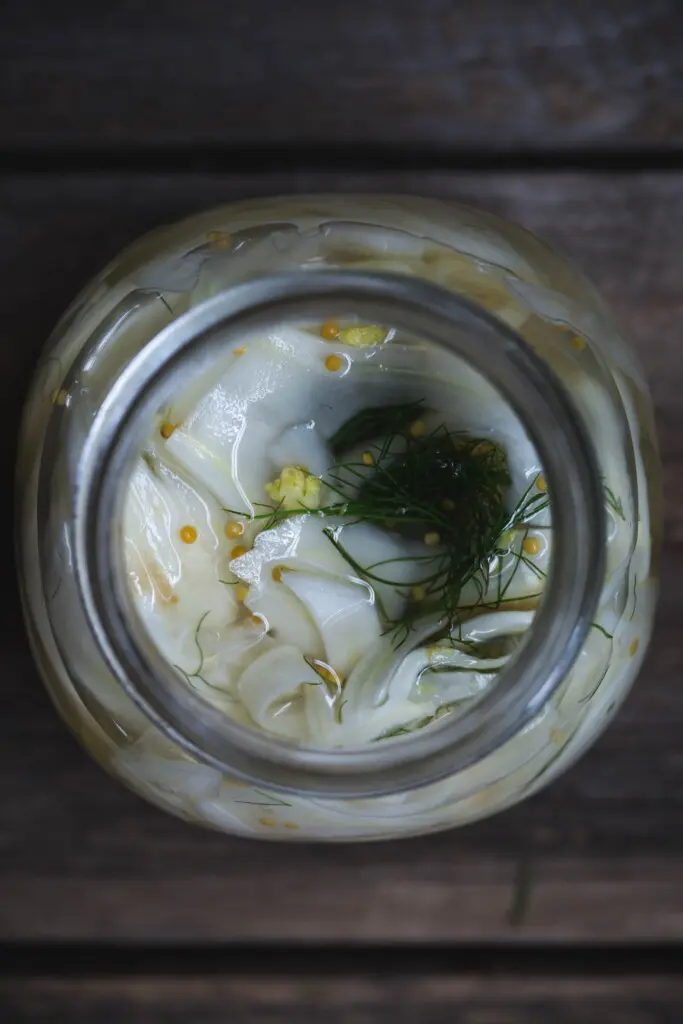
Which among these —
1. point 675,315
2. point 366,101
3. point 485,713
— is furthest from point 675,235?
point 485,713

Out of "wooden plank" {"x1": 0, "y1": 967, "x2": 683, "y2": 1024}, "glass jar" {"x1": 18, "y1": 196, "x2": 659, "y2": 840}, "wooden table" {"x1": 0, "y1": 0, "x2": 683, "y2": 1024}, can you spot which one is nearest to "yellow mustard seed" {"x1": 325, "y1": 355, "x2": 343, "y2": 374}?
"glass jar" {"x1": 18, "y1": 196, "x2": 659, "y2": 840}

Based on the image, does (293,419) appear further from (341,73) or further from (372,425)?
(341,73)

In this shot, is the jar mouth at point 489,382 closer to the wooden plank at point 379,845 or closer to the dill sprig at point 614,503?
the dill sprig at point 614,503

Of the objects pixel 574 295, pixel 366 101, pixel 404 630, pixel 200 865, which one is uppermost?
pixel 366 101

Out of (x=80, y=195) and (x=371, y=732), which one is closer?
(x=371, y=732)

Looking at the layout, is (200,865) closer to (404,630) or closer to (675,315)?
(404,630)

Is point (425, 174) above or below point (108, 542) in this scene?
above
